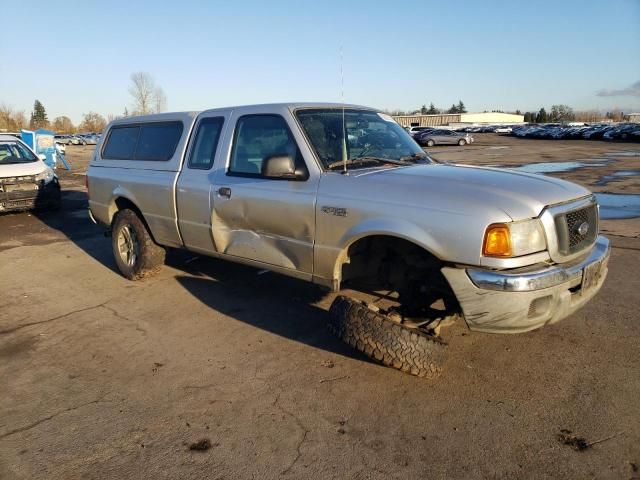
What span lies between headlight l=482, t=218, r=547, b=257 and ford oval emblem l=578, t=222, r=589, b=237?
0.52m

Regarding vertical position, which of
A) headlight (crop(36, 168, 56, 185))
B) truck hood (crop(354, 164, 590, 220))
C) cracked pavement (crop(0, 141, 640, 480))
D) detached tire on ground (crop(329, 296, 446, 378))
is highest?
truck hood (crop(354, 164, 590, 220))

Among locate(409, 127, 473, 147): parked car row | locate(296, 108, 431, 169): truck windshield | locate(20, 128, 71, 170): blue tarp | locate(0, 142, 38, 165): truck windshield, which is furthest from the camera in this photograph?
locate(409, 127, 473, 147): parked car row

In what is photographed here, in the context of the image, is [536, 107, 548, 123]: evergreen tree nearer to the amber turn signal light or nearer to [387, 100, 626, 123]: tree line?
[387, 100, 626, 123]: tree line

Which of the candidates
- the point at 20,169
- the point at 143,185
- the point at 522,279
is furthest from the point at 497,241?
the point at 20,169

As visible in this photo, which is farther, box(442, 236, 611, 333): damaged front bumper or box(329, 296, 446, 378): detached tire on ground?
box(329, 296, 446, 378): detached tire on ground

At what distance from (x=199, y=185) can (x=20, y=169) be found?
7.63 m

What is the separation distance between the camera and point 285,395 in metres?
3.36

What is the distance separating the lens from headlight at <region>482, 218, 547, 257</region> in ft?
9.85

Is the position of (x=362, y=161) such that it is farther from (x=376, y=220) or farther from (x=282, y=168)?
(x=376, y=220)

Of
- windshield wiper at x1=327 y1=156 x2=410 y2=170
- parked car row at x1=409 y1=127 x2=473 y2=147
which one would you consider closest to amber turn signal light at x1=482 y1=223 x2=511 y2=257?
windshield wiper at x1=327 y1=156 x2=410 y2=170

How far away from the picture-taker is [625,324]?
14.1 ft

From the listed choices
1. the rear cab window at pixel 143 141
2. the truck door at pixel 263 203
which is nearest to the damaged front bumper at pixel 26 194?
the rear cab window at pixel 143 141

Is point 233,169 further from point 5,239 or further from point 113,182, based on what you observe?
point 5,239

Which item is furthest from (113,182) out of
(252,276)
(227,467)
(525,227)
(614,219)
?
(614,219)
